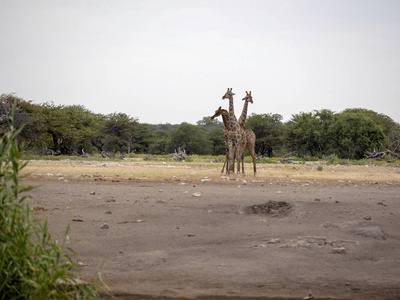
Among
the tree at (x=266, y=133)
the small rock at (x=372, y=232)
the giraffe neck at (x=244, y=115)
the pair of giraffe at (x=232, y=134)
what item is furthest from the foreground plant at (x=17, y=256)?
the tree at (x=266, y=133)

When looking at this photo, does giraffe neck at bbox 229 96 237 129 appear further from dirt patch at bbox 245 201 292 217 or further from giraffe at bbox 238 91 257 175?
dirt patch at bbox 245 201 292 217

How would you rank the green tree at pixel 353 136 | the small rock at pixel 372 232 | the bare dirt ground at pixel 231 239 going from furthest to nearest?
1. the green tree at pixel 353 136
2. the small rock at pixel 372 232
3. the bare dirt ground at pixel 231 239

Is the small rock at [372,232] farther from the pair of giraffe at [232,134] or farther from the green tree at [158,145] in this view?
the green tree at [158,145]

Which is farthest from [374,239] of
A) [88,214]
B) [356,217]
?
[88,214]

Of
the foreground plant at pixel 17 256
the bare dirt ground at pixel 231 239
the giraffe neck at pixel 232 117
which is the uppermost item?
the giraffe neck at pixel 232 117

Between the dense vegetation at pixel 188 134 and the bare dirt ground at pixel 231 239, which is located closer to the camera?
the bare dirt ground at pixel 231 239

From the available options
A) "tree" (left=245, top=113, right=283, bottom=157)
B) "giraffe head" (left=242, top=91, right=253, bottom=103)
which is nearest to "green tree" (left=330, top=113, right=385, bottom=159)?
"tree" (left=245, top=113, right=283, bottom=157)

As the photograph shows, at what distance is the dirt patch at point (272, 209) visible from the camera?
9.58 m

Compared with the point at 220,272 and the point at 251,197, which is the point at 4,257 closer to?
the point at 220,272

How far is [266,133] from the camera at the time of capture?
192 feet

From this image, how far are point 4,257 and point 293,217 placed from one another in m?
6.52

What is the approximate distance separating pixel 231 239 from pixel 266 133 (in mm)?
51734

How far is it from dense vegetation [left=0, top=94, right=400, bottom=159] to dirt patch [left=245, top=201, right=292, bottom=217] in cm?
2385

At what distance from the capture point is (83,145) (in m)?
50.3
